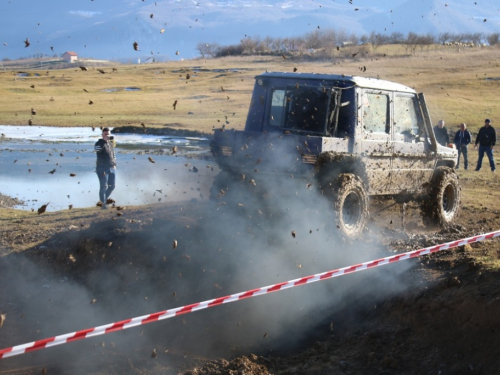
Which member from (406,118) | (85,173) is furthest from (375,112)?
(85,173)

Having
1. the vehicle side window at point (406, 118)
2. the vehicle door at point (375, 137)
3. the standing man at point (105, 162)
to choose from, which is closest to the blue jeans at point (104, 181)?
the standing man at point (105, 162)

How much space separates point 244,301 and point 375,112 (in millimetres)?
3728

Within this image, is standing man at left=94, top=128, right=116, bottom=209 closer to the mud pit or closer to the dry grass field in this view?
the mud pit

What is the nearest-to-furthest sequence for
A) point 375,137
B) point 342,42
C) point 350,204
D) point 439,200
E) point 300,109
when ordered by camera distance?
point 350,204 → point 300,109 → point 375,137 → point 439,200 → point 342,42

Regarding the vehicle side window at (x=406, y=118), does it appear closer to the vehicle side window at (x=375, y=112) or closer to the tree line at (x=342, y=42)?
the vehicle side window at (x=375, y=112)

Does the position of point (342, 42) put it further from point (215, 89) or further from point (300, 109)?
point (300, 109)

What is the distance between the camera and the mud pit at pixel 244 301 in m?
6.68

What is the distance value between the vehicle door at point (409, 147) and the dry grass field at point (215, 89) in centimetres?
1513

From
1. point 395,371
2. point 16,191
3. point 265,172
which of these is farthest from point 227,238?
point 16,191

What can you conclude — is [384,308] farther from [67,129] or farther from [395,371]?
[67,129]

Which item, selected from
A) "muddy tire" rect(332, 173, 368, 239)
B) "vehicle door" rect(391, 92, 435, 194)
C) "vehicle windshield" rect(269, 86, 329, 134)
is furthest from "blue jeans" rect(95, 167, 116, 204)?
"vehicle door" rect(391, 92, 435, 194)

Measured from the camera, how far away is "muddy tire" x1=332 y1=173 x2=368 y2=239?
9188 mm

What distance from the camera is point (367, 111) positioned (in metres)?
9.98

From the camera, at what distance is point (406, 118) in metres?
10.9
